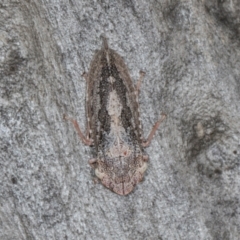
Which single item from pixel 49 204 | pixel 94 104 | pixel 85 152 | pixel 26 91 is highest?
pixel 26 91

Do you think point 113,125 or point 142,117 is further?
point 142,117

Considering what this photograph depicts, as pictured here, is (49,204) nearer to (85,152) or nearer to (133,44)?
(85,152)

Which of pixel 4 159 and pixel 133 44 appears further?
pixel 133 44

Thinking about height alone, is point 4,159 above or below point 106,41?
below

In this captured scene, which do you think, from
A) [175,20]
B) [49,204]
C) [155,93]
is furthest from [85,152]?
[175,20]
